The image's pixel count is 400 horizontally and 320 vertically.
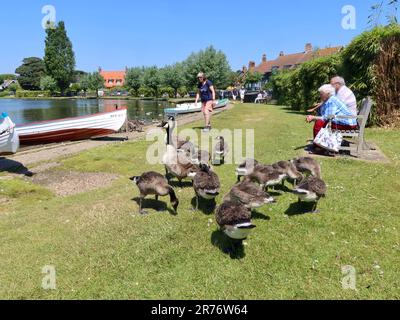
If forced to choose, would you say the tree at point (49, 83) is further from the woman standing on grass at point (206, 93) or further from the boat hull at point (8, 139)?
the boat hull at point (8, 139)

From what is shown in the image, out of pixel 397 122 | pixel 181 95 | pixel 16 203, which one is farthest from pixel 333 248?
pixel 181 95

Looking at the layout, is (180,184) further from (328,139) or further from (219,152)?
(328,139)

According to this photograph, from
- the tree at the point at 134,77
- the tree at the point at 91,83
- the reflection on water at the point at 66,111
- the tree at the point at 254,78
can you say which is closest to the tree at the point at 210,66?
the reflection on water at the point at 66,111

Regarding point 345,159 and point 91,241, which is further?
point 345,159

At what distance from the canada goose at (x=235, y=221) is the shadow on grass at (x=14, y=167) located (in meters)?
8.18

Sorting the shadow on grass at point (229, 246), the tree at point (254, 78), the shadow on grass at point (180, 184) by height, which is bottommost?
the shadow on grass at point (229, 246)

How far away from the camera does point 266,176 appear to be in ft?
24.4

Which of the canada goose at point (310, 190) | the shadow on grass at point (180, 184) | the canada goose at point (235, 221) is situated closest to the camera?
the canada goose at point (235, 221)

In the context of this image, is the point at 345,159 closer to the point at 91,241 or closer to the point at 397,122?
the point at 91,241

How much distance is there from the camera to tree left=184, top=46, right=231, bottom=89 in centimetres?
7750

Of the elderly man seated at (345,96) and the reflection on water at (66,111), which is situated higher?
the elderly man seated at (345,96)

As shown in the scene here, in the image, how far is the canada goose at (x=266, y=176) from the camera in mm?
7445

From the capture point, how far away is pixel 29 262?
218 inches
